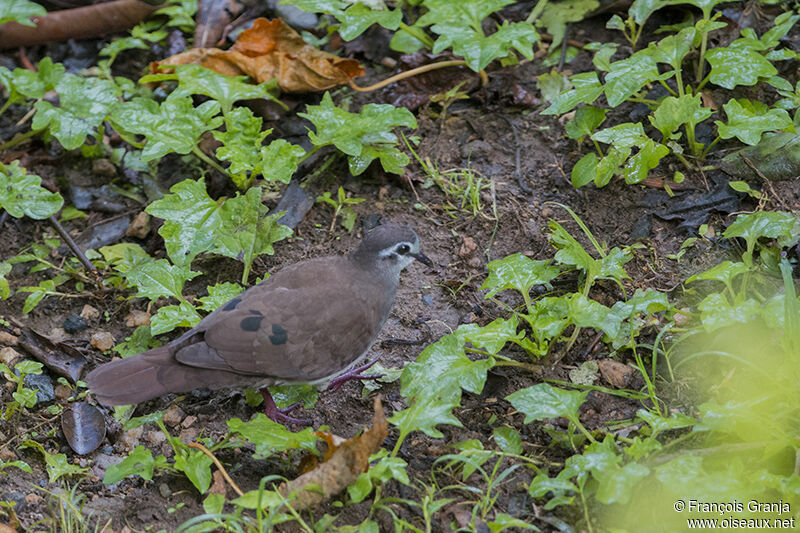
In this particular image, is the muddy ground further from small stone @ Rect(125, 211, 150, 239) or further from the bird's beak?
the bird's beak

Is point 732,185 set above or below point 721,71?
below

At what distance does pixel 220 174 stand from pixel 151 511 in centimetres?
250

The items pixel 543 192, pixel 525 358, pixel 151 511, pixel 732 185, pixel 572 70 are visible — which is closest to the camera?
pixel 151 511

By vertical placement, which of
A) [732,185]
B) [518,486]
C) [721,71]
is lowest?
[518,486]

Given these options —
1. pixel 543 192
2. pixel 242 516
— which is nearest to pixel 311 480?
pixel 242 516

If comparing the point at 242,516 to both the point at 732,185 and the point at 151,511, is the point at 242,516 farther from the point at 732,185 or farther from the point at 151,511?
the point at 732,185

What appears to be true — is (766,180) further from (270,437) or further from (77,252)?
(77,252)

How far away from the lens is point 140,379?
3.83 metres

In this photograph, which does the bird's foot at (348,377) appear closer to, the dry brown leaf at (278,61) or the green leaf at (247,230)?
the green leaf at (247,230)

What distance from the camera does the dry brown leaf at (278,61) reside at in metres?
5.71

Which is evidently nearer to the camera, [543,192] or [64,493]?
[64,493]

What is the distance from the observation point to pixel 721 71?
4.68 m

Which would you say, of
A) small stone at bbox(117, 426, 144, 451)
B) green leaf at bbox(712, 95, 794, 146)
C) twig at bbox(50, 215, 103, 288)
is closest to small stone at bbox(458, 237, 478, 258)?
green leaf at bbox(712, 95, 794, 146)

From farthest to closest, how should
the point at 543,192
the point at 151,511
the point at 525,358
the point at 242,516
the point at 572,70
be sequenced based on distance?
the point at 572,70
the point at 543,192
the point at 525,358
the point at 151,511
the point at 242,516
